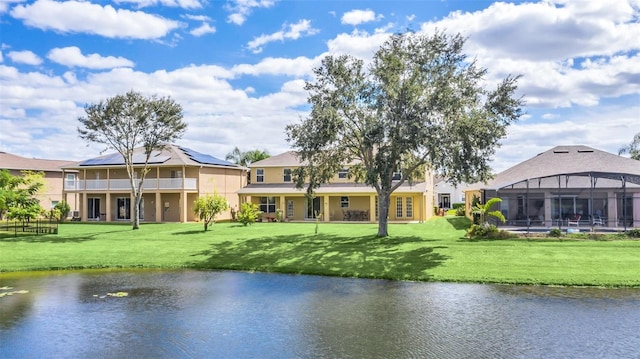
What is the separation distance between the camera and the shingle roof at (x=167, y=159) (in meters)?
40.8

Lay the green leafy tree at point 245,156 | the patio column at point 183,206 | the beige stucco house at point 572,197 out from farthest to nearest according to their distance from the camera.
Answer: the green leafy tree at point 245,156 → the patio column at point 183,206 → the beige stucco house at point 572,197

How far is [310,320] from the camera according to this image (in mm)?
12109

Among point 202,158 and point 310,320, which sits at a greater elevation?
point 202,158

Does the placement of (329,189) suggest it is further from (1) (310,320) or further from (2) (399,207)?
(1) (310,320)

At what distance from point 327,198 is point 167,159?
13762 mm

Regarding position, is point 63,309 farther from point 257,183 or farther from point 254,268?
point 257,183

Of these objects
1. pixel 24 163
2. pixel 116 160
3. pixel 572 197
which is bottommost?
pixel 572 197

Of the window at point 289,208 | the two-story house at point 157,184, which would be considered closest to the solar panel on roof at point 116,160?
the two-story house at point 157,184

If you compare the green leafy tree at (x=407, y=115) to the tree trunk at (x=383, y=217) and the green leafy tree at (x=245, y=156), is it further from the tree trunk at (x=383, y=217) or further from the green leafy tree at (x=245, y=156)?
the green leafy tree at (x=245, y=156)

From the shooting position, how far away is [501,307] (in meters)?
13.3

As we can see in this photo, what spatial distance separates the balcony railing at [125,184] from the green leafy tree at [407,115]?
16.3m

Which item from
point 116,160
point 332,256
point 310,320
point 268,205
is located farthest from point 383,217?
point 116,160

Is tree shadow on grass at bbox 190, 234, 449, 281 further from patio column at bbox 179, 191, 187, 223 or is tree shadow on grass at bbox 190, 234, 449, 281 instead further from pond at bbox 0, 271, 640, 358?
patio column at bbox 179, 191, 187, 223

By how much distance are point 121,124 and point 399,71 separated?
64.4 ft
